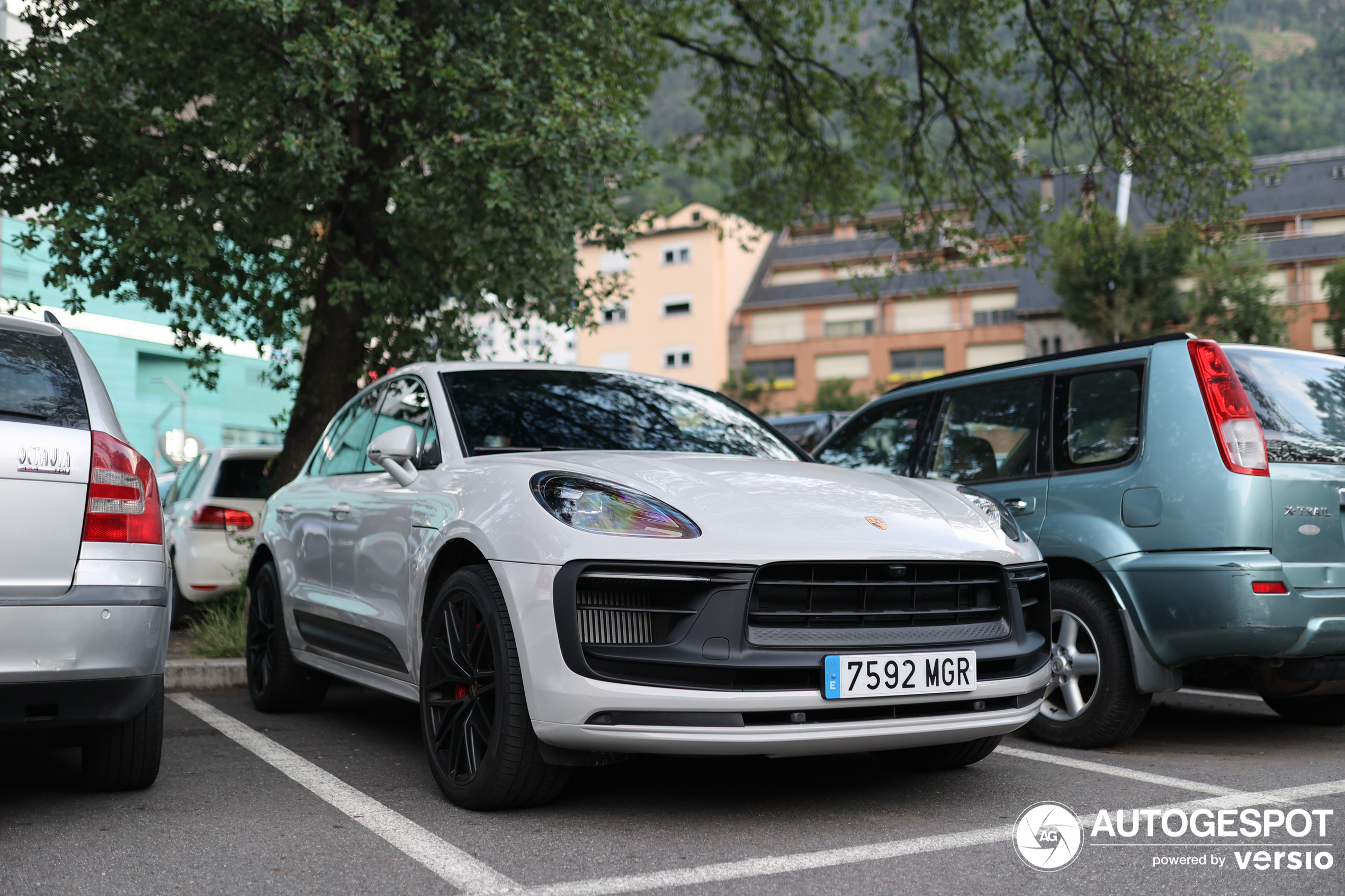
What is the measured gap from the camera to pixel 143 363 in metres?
43.0

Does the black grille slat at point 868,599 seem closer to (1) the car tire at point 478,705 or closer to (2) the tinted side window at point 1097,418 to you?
(1) the car tire at point 478,705

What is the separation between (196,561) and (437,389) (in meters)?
Answer: 5.25

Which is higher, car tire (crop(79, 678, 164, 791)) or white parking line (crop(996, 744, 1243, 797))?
car tire (crop(79, 678, 164, 791))

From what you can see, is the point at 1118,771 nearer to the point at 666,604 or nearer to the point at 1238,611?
the point at 1238,611

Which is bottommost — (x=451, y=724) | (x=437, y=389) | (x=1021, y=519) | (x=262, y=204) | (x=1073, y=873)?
(x=1073, y=873)

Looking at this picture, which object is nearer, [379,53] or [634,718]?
[634,718]

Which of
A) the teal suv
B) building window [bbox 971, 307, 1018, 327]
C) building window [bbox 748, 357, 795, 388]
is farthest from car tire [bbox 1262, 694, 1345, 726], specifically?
building window [bbox 748, 357, 795, 388]

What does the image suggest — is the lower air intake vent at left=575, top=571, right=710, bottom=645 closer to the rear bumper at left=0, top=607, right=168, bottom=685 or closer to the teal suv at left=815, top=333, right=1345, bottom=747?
the rear bumper at left=0, top=607, right=168, bottom=685

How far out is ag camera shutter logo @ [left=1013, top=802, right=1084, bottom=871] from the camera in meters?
3.16

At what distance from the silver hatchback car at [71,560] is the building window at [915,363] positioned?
5518cm

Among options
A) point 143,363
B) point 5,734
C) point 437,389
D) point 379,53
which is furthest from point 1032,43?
point 143,363

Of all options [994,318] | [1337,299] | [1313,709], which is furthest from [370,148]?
[994,318]

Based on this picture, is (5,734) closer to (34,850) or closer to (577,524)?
(34,850)

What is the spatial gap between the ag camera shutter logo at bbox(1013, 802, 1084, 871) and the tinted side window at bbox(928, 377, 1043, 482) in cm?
191
